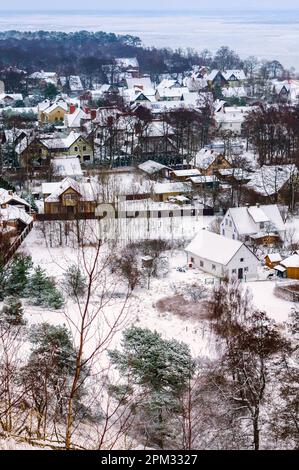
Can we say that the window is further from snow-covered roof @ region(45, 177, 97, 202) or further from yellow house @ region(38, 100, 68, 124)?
yellow house @ region(38, 100, 68, 124)

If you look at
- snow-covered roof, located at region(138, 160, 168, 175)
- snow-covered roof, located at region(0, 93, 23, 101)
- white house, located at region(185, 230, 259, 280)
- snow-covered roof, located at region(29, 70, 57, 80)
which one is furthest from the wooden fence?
snow-covered roof, located at region(29, 70, 57, 80)

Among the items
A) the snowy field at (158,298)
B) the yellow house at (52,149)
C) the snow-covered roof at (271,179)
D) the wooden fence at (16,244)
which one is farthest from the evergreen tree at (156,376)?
the yellow house at (52,149)

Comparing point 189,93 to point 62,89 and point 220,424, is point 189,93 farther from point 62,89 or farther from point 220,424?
point 220,424

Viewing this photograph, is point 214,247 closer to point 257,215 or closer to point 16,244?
point 257,215

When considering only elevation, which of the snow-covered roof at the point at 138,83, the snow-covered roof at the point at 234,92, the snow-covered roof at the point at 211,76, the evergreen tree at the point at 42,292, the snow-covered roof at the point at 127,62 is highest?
the snow-covered roof at the point at 127,62

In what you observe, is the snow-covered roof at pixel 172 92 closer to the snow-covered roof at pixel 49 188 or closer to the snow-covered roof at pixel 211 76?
the snow-covered roof at pixel 211 76

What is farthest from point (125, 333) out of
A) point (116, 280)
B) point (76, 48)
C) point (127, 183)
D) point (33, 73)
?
point (76, 48)
